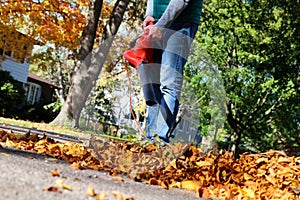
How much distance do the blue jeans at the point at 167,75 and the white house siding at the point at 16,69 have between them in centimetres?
2266

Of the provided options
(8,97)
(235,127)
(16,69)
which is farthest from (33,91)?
(235,127)

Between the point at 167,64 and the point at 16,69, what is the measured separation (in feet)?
79.2

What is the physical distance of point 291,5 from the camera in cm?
1866

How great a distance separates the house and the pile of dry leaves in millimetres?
14098

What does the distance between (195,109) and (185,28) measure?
65 cm

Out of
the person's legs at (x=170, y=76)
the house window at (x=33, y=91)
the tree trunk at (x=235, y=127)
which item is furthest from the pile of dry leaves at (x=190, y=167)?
the house window at (x=33, y=91)

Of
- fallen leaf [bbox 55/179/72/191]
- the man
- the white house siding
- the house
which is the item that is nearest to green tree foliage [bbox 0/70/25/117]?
the house

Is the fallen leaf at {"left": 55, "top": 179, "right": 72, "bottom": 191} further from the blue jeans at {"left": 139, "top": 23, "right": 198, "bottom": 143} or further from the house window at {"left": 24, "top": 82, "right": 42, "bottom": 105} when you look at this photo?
the house window at {"left": 24, "top": 82, "right": 42, "bottom": 105}

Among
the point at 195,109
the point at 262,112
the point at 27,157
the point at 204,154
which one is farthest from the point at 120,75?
the point at 262,112

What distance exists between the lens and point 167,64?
334 cm

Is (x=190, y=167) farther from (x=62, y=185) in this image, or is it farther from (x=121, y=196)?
(x=62, y=185)

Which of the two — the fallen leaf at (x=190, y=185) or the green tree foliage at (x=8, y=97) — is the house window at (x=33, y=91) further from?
the fallen leaf at (x=190, y=185)

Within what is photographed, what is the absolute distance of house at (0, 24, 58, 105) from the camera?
1725cm

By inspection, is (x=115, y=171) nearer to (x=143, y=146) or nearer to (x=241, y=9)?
(x=143, y=146)
